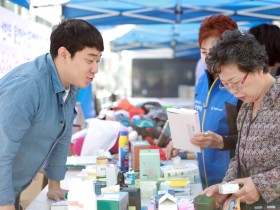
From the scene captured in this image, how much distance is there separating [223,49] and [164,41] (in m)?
8.68

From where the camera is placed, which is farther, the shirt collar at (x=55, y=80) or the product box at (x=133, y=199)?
the shirt collar at (x=55, y=80)

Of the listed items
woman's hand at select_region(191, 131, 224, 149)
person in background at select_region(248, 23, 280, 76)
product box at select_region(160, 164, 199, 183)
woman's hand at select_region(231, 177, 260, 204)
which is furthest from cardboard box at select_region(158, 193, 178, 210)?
person in background at select_region(248, 23, 280, 76)

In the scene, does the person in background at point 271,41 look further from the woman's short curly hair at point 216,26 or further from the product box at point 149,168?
the product box at point 149,168

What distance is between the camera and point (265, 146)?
202 cm

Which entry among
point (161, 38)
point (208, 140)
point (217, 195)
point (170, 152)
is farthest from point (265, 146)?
point (161, 38)

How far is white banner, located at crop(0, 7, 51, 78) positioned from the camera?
3691 millimetres

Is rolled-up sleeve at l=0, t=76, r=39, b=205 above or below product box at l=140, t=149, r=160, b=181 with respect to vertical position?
above

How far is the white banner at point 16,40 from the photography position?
3.69 meters

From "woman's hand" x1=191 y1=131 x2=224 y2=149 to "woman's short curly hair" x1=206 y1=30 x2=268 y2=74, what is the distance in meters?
0.59

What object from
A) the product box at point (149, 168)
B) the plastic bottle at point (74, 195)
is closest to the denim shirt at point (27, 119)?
the plastic bottle at point (74, 195)

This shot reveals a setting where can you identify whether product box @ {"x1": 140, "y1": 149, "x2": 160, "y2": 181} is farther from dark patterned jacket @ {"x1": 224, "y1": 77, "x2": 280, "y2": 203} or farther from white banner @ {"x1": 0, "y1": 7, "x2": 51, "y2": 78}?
white banner @ {"x1": 0, "y1": 7, "x2": 51, "y2": 78}

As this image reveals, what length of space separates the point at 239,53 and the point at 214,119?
0.91 metres

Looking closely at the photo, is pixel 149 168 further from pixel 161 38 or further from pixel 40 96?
pixel 161 38

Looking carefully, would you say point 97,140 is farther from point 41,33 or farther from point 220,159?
point 41,33
